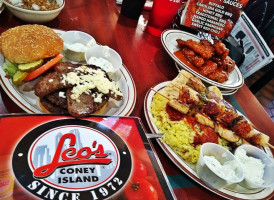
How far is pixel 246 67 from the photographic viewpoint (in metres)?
3.48

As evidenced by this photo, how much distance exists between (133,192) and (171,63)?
1750 millimetres

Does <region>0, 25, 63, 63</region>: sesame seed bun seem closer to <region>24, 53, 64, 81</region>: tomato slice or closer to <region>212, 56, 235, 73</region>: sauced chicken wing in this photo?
<region>24, 53, 64, 81</region>: tomato slice

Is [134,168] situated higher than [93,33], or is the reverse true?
[134,168]

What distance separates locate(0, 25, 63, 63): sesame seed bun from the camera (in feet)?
5.10

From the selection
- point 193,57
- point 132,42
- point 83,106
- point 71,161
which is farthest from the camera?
point 132,42

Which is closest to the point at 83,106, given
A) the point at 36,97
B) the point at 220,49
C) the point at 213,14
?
the point at 36,97

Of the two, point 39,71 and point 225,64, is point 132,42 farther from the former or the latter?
point 39,71

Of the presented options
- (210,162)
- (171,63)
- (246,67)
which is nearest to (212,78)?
(171,63)

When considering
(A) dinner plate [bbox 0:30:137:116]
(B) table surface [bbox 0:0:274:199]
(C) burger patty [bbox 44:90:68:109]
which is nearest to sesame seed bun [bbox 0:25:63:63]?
(A) dinner plate [bbox 0:30:137:116]

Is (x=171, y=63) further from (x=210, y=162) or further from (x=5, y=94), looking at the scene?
(x=5, y=94)

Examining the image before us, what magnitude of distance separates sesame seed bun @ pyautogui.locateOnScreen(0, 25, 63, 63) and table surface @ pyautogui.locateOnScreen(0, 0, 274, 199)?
1.43 ft

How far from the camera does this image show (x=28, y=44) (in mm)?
1590

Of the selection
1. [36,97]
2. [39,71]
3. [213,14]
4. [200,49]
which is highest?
[213,14]

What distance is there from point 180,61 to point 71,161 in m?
1.62
